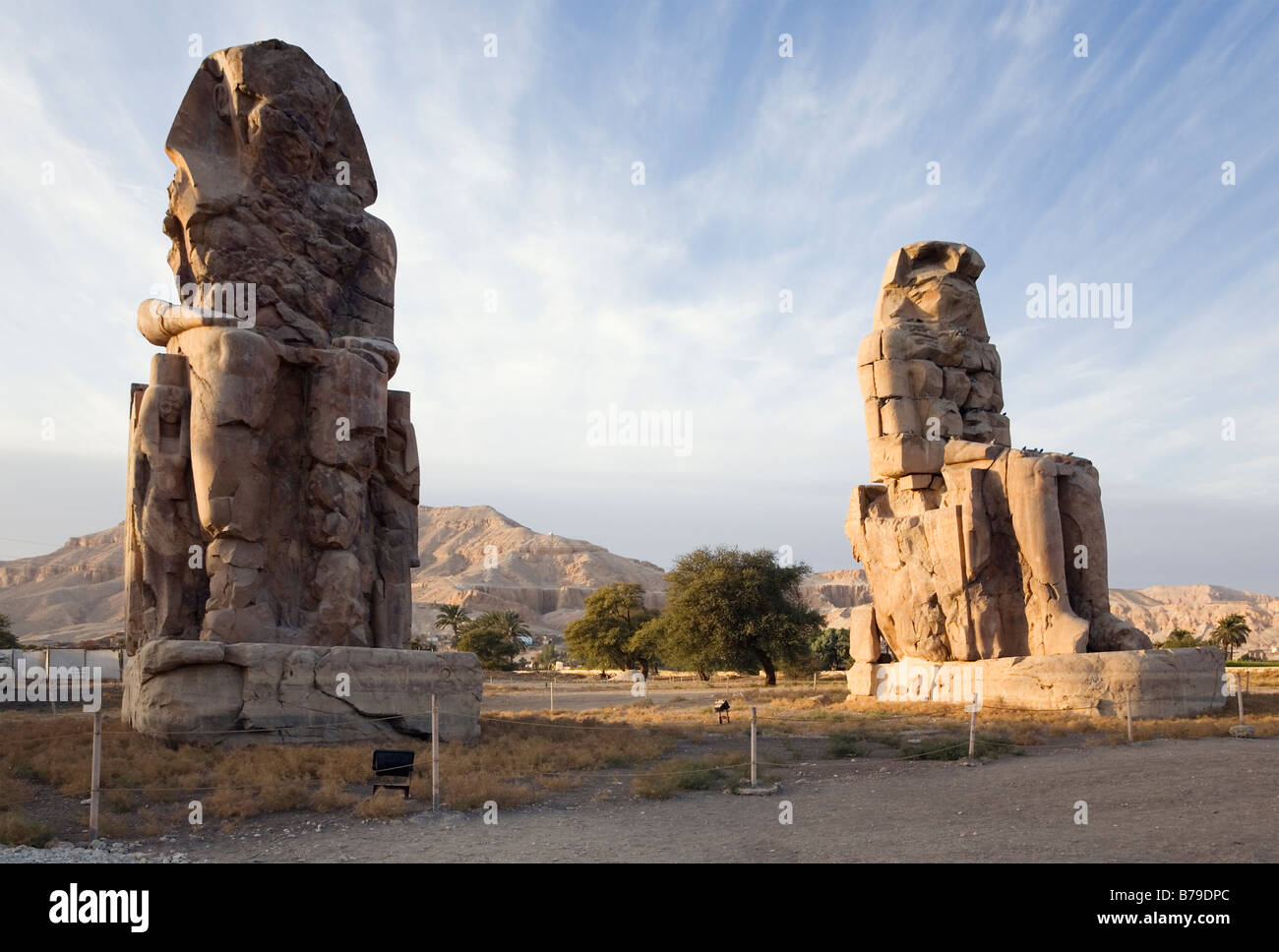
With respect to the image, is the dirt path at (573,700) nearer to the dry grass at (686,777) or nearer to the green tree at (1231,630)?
the dry grass at (686,777)

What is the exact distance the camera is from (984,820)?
6246 millimetres

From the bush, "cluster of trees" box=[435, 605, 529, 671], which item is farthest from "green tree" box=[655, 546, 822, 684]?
the bush

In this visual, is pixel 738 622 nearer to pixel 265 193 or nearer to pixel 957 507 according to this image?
pixel 957 507

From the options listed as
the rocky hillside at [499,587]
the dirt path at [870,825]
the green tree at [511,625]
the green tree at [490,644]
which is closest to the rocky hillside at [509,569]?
the rocky hillside at [499,587]

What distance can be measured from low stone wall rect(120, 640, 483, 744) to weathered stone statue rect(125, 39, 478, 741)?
0.15 metres

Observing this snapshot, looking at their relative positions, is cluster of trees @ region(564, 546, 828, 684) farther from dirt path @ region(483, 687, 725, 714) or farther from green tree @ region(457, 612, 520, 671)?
green tree @ region(457, 612, 520, 671)

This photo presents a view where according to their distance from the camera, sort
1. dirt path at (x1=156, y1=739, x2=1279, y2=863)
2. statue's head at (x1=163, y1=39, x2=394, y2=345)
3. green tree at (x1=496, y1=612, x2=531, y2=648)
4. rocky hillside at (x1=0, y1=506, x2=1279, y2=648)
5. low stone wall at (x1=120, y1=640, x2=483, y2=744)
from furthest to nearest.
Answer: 1. rocky hillside at (x1=0, y1=506, x2=1279, y2=648)
2. green tree at (x1=496, y1=612, x2=531, y2=648)
3. statue's head at (x1=163, y1=39, x2=394, y2=345)
4. low stone wall at (x1=120, y1=640, x2=483, y2=744)
5. dirt path at (x1=156, y1=739, x2=1279, y2=863)

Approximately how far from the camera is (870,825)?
20.3 ft

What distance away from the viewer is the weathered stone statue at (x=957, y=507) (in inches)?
514

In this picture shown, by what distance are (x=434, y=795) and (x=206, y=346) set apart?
16.9 feet

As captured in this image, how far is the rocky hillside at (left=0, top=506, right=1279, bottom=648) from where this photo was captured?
249 ft
